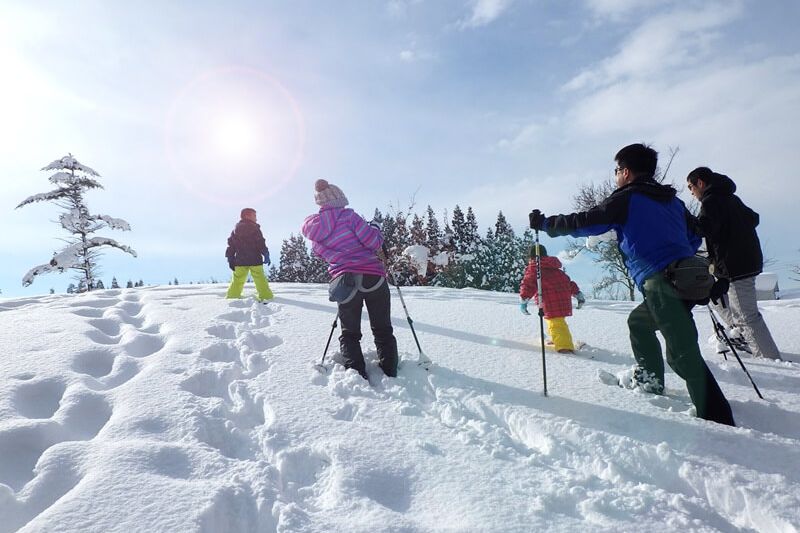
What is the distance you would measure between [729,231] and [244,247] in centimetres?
869

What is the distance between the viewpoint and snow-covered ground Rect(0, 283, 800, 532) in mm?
2256

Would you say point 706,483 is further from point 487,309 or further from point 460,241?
point 460,241

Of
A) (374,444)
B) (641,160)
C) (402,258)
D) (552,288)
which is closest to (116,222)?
(402,258)

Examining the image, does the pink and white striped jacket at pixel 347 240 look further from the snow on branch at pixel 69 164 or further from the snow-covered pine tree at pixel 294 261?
the snow-covered pine tree at pixel 294 261

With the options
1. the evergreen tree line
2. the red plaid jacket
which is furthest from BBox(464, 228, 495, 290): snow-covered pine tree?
the red plaid jacket

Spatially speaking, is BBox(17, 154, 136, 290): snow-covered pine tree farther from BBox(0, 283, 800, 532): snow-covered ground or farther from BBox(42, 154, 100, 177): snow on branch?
BBox(0, 283, 800, 532): snow-covered ground

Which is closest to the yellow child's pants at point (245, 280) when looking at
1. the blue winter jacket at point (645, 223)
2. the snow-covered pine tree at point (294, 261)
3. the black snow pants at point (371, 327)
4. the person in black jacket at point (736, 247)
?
the black snow pants at point (371, 327)

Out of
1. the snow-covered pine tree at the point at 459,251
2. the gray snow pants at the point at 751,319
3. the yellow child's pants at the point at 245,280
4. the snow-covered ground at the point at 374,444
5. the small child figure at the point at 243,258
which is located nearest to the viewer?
the snow-covered ground at the point at 374,444

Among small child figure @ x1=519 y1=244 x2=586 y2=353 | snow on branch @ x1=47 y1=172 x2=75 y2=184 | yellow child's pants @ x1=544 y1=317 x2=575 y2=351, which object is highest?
snow on branch @ x1=47 y1=172 x2=75 y2=184

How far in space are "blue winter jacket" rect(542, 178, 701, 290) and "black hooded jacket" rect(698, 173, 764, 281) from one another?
1.45 metres

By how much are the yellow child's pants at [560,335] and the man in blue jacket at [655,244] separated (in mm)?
1361

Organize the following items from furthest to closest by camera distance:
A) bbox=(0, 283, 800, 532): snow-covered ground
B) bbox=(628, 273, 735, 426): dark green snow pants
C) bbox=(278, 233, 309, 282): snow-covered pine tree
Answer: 1. bbox=(278, 233, 309, 282): snow-covered pine tree
2. bbox=(628, 273, 735, 426): dark green snow pants
3. bbox=(0, 283, 800, 532): snow-covered ground

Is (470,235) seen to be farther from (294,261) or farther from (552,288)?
(552,288)

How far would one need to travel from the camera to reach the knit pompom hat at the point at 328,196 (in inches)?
191
